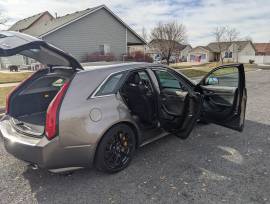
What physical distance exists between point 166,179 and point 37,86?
251 centimetres

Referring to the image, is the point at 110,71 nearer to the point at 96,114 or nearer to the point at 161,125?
the point at 96,114

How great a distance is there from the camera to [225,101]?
4.50m

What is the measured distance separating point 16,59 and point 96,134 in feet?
98.4

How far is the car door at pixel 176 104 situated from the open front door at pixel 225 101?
0.51 m

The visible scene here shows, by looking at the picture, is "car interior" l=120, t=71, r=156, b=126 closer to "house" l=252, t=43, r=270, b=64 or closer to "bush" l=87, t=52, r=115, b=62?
"bush" l=87, t=52, r=115, b=62

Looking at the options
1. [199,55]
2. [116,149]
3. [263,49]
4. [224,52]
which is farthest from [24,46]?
[263,49]

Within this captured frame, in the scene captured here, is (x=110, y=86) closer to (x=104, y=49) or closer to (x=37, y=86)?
(x=37, y=86)

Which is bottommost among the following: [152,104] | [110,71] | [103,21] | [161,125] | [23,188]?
[23,188]

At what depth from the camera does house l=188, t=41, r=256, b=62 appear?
57.2 metres

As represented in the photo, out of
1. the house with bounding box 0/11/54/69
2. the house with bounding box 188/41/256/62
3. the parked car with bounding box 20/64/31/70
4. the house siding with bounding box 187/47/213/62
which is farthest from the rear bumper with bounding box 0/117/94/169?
the house siding with bounding box 187/47/213/62

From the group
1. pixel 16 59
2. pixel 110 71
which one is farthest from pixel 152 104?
pixel 16 59

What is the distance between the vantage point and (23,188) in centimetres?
294

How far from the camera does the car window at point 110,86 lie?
3081mm

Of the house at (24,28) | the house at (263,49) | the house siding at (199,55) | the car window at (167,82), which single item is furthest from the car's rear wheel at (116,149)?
the house at (263,49)
